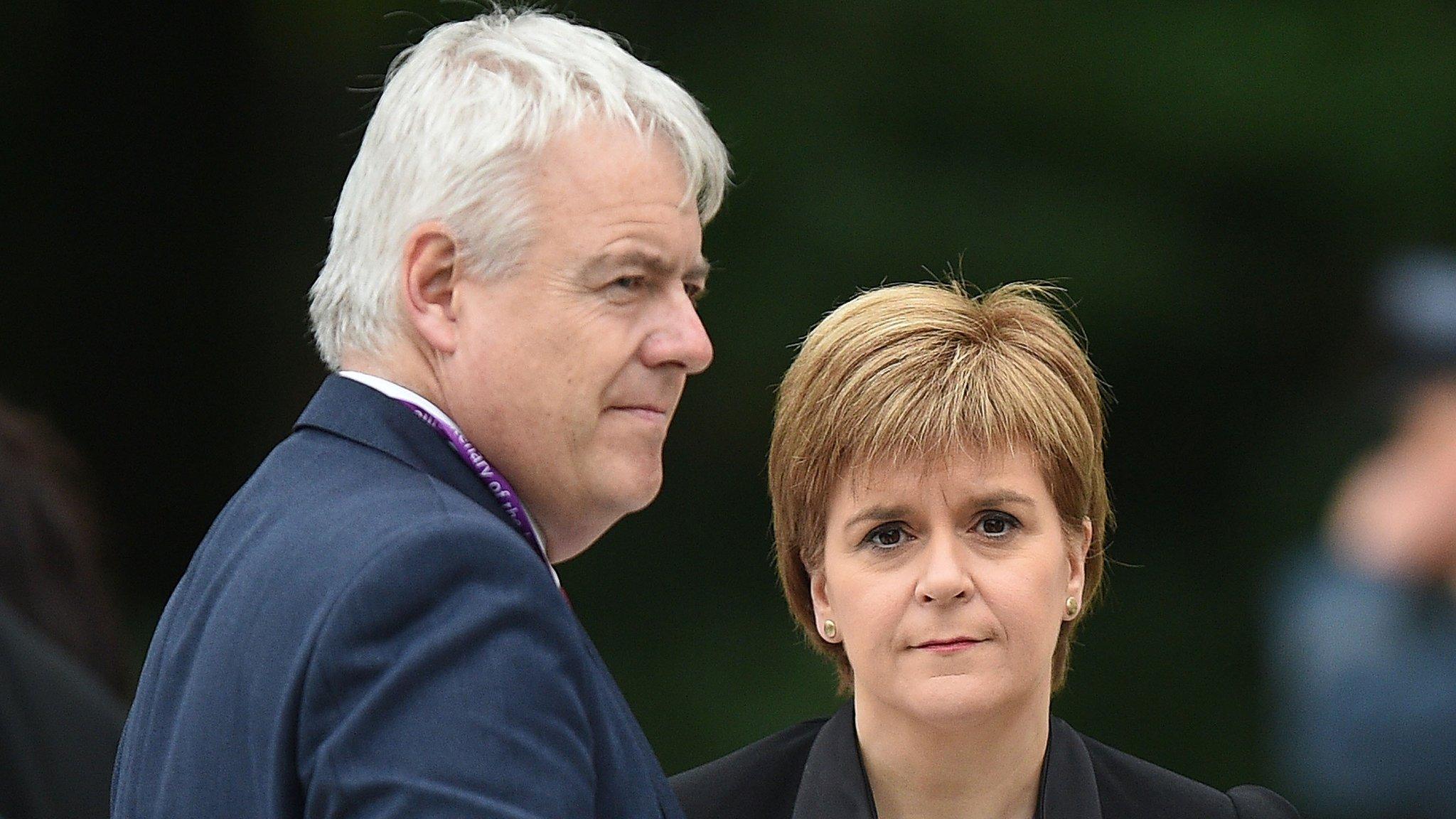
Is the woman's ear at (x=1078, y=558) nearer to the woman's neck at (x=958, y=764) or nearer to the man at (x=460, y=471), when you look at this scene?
the woman's neck at (x=958, y=764)

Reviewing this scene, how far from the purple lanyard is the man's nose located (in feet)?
0.65

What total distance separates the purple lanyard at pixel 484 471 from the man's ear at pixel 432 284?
0.07 meters

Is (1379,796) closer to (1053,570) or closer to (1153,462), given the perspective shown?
(1053,570)

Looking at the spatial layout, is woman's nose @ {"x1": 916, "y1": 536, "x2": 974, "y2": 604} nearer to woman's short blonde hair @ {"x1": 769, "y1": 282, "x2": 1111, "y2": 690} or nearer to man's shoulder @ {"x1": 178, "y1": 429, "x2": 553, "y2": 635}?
woman's short blonde hair @ {"x1": 769, "y1": 282, "x2": 1111, "y2": 690}

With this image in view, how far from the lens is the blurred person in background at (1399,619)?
2.85m

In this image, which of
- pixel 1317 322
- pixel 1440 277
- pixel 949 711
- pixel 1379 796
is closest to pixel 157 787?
pixel 949 711

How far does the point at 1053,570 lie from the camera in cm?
205

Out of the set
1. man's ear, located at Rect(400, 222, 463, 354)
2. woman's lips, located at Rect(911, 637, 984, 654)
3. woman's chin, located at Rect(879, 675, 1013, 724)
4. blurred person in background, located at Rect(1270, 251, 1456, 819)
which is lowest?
blurred person in background, located at Rect(1270, 251, 1456, 819)

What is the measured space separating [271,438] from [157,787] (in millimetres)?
3724

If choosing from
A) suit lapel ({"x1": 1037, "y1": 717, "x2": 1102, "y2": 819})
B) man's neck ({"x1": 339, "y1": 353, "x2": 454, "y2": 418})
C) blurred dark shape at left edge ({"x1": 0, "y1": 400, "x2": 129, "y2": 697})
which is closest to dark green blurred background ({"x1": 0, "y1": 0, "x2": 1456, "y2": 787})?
blurred dark shape at left edge ({"x1": 0, "y1": 400, "x2": 129, "y2": 697})

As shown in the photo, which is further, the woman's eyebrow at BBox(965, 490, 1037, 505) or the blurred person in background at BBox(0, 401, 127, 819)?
the blurred person in background at BBox(0, 401, 127, 819)

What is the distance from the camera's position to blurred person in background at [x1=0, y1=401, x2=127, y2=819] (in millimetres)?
2463

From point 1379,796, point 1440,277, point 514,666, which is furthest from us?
point 1440,277

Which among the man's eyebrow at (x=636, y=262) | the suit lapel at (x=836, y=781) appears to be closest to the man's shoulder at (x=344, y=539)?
the man's eyebrow at (x=636, y=262)
